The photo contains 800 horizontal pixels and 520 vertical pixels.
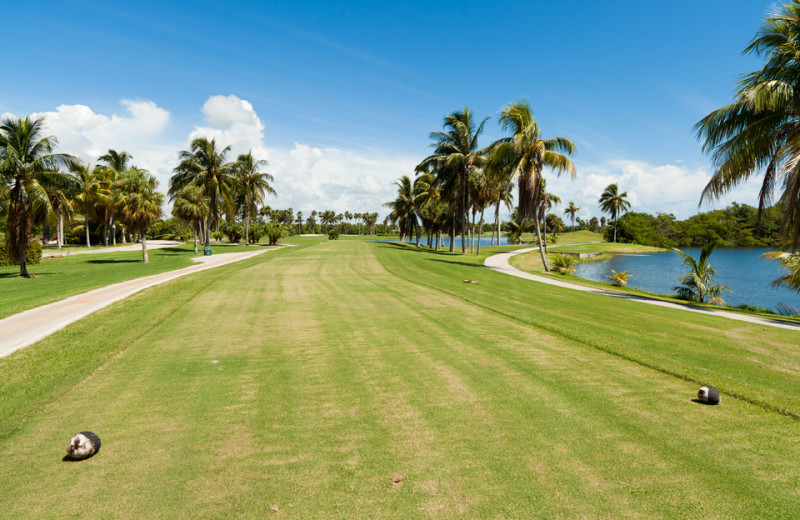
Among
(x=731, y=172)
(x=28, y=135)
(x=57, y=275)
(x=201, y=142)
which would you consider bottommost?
(x=57, y=275)

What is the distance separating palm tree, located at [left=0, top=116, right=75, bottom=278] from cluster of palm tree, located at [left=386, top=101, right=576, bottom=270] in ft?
85.3

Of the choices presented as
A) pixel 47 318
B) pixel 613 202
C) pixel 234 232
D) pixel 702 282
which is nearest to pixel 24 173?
pixel 47 318

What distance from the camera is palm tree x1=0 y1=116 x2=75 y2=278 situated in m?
17.7

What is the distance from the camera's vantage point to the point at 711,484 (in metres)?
3.13

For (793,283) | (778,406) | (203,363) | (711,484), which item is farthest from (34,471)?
(793,283)

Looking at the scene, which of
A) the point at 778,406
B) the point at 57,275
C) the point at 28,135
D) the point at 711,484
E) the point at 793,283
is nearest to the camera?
the point at 711,484

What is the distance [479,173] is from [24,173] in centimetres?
3324

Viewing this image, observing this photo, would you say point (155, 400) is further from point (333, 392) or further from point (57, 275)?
point (57, 275)

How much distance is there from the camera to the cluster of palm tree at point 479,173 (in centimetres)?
2434

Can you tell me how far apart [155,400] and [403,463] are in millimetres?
3601

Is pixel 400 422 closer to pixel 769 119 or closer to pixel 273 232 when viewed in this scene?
pixel 769 119

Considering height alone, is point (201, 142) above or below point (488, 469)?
above

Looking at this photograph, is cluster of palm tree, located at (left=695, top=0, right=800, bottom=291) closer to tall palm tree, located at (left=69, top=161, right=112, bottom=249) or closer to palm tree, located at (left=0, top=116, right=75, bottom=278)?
palm tree, located at (left=0, top=116, right=75, bottom=278)

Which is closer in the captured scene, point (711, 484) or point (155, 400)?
point (711, 484)
